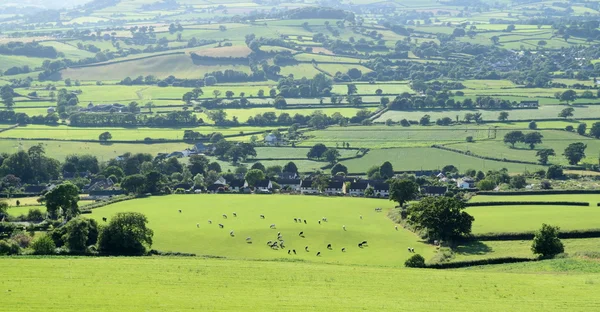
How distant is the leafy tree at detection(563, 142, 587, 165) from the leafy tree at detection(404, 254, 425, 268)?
49.7 meters

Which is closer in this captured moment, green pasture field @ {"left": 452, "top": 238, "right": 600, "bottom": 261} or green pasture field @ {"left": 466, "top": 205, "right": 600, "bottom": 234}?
green pasture field @ {"left": 452, "top": 238, "right": 600, "bottom": 261}

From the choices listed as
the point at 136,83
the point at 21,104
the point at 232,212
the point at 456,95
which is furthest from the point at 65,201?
the point at 136,83

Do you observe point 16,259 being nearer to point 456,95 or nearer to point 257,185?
point 257,185

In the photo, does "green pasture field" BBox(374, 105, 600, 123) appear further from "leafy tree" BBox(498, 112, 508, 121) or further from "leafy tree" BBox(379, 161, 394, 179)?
"leafy tree" BBox(379, 161, 394, 179)

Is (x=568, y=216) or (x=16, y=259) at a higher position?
(x=16, y=259)

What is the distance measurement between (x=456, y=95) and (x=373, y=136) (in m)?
37.0

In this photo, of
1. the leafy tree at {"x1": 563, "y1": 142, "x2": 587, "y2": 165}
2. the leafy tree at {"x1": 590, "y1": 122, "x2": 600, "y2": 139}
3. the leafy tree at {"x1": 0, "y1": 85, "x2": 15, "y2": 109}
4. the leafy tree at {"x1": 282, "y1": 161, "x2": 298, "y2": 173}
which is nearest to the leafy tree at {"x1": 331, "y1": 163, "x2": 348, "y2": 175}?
the leafy tree at {"x1": 282, "y1": 161, "x2": 298, "y2": 173}

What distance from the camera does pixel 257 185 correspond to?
86.1 metres

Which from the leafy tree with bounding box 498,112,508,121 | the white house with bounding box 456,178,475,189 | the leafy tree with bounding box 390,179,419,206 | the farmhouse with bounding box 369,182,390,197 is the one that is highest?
the leafy tree with bounding box 390,179,419,206

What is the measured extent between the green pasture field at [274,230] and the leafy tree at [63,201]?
194cm

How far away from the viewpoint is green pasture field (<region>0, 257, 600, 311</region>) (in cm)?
3784

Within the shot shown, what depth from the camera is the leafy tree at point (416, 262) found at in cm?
5044

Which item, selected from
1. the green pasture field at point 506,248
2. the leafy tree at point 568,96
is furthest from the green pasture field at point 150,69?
the green pasture field at point 506,248

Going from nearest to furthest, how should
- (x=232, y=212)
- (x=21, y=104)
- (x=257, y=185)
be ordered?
(x=232, y=212), (x=257, y=185), (x=21, y=104)
